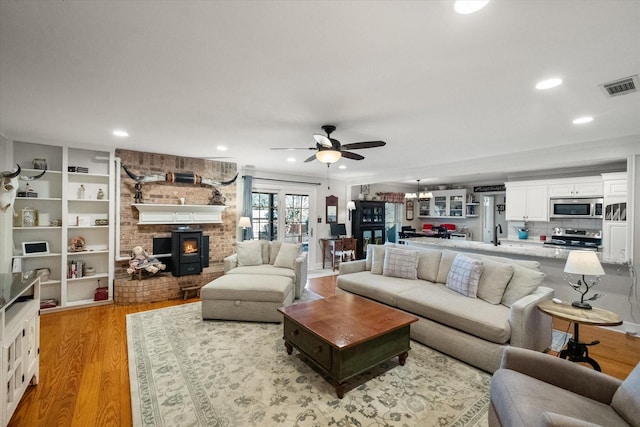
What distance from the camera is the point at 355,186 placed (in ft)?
25.7

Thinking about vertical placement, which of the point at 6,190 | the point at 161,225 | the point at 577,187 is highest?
the point at 577,187

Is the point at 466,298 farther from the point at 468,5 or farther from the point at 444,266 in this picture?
the point at 468,5

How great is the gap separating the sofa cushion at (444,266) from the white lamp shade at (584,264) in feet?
4.09

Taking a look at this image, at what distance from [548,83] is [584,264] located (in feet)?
5.09

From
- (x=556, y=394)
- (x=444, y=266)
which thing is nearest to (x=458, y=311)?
(x=444, y=266)

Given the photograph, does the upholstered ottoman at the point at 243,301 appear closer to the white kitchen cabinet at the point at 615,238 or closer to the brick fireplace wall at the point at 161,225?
the brick fireplace wall at the point at 161,225

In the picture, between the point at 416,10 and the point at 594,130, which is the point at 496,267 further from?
the point at 416,10

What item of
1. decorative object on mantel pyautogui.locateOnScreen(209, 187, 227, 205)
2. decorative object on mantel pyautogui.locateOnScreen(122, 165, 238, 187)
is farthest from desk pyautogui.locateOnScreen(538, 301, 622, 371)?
decorative object on mantel pyautogui.locateOnScreen(122, 165, 238, 187)

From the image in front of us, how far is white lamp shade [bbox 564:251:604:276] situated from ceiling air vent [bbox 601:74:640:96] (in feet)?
4.31

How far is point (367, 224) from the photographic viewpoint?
7719 mm

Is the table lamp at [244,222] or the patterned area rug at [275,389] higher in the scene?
the table lamp at [244,222]

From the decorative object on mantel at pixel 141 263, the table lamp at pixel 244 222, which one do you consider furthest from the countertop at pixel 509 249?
the decorative object on mantel at pixel 141 263

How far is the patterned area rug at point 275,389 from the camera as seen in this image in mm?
1891

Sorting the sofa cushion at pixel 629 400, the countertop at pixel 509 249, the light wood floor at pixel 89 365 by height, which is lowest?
the light wood floor at pixel 89 365
